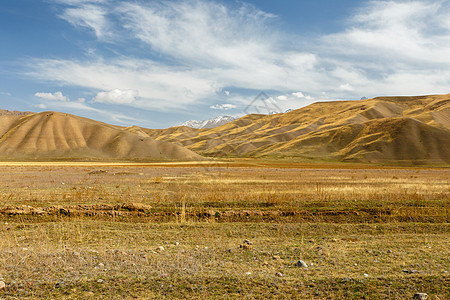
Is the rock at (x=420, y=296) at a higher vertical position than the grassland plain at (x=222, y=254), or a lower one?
higher

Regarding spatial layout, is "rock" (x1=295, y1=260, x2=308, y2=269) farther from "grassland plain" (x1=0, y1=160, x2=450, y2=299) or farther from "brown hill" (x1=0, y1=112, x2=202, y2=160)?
"brown hill" (x1=0, y1=112, x2=202, y2=160)

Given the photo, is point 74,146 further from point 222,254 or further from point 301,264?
point 301,264

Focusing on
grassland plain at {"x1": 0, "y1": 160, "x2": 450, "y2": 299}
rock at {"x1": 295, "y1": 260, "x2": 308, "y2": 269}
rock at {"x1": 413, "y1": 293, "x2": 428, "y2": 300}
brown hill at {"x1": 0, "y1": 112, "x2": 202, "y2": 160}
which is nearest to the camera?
rock at {"x1": 413, "y1": 293, "x2": 428, "y2": 300}

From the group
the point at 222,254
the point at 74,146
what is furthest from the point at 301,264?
the point at 74,146

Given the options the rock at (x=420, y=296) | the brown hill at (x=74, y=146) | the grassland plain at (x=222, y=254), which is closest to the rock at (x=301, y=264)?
the grassland plain at (x=222, y=254)

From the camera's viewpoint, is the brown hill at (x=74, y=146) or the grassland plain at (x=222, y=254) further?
the brown hill at (x=74, y=146)

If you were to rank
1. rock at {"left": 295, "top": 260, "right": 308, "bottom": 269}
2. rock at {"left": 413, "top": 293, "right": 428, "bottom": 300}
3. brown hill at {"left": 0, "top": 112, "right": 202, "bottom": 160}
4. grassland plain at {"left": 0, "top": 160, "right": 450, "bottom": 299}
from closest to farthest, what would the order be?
rock at {"left": 413, "top": 293, "right": 428, "bottom": 300}, grassland plain at {"left": 0, "top": 160, "right": 450, "bottom": 299}, rock at {"left": 295, "top": 260, "right": 308, "bottom": 269}, brown hill at {"left": 0, "top": 112, "right": 202, "bottom": 160}

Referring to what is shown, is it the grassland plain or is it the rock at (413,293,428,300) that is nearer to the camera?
the rock at (413,293,428,300)

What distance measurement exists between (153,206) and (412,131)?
189m

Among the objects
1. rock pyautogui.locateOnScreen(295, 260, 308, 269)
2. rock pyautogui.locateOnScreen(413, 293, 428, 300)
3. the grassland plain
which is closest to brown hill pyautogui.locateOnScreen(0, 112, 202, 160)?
the grassland plain

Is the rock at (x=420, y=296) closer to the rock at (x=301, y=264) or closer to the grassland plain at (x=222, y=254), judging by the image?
the grassland plain at (x=222, y=254)

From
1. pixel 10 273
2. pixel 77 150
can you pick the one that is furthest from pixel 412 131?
pixel 10 273

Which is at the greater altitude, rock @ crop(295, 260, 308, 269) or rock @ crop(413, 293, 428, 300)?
rock @ crop(413, 293, 428, 300)

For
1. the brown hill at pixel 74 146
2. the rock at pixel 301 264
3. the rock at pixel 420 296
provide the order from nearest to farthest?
the rock at pixel 420 296, the rock at pixel 301 264, the brown hill at pixel 74 146
